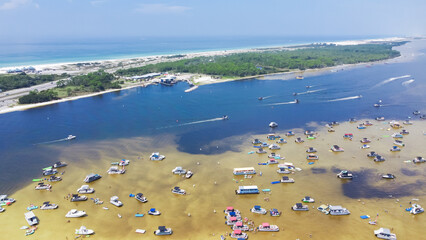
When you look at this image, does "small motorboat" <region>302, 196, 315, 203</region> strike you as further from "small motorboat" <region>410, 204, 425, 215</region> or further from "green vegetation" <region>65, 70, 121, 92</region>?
"green vegetation" <region>65, 70, 121, 92</region>

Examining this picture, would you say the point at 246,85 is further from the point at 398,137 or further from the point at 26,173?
the point at 26,173

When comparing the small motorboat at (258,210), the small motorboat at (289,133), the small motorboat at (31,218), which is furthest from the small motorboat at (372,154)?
the small motorboat at (31,218)

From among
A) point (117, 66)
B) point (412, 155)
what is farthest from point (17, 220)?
point (117, 66)

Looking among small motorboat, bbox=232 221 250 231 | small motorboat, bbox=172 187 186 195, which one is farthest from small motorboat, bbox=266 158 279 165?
small motorboat, bbox=232 221 250 231

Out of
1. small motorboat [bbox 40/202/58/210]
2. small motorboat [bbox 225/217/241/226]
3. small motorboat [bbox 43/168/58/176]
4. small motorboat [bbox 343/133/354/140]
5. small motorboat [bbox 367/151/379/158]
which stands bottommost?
small motorboat [bbox 225/217/241/226]

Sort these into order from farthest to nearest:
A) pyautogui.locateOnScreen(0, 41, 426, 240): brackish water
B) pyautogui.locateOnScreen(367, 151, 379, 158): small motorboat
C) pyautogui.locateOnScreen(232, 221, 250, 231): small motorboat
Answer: pyautogui.locateOnScreen(367, 151, 379, 158): small motorboat, pyautogui.locateOnScreen(0, 41, 426, 240): brackish water, pyautogui.locateOnScreen(232, 221, 250, 231): small motorboat

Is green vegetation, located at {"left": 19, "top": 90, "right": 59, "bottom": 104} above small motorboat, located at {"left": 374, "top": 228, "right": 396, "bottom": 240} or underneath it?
above

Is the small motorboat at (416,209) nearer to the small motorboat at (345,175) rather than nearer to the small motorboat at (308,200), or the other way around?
the small motorboat at (345,175)
